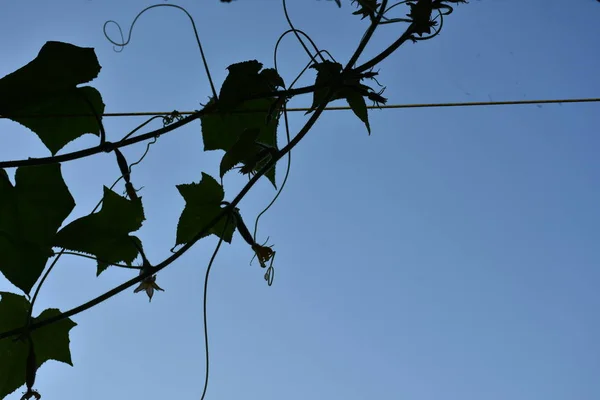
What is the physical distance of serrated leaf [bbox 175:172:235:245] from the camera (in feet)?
1.79

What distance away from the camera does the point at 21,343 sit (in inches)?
21.2

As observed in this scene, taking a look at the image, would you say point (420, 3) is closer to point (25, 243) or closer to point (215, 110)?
point (215, 110)

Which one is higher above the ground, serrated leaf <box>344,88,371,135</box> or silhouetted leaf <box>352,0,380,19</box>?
silhouetted leaf <box>352,0,380,19</box>

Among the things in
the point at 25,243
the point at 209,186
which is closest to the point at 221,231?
the point at 209,186

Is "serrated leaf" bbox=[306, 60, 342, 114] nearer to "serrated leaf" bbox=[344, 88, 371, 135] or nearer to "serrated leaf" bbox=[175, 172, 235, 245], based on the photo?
"serrated leaf" bbox=[344, 88, 371, 135]

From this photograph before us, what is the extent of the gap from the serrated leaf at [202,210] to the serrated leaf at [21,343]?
125 mm

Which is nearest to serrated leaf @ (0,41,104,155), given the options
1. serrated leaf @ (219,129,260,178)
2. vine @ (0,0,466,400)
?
vine @ (0,0,466,400)

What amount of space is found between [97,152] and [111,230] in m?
0.07

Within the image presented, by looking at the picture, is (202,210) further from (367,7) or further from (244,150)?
(367,7)

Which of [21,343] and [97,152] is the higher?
[97,152]

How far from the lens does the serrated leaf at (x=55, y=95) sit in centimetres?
49

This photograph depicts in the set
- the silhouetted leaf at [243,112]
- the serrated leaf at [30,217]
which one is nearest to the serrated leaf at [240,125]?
the silhouetted leaf at [243,112]

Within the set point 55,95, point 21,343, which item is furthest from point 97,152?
point 21,343

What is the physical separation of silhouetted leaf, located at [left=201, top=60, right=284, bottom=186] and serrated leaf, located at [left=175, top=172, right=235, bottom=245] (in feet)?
0.12
